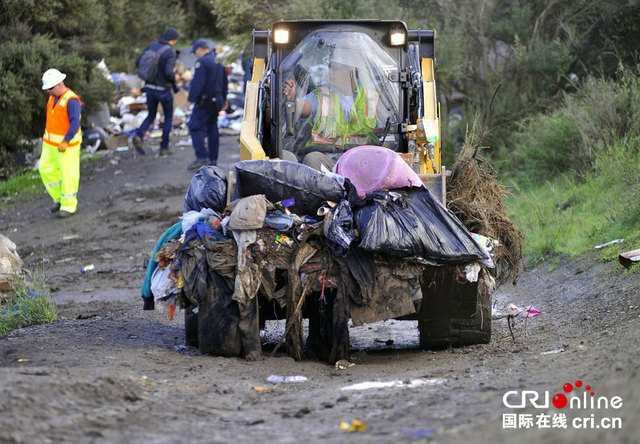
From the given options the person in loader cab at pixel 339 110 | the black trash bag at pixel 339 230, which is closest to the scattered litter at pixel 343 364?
the black trash bag at pixel 339 230

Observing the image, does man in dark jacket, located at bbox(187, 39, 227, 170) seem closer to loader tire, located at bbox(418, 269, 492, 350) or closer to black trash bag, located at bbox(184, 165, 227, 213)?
black trash bag, located at bbox(184, 165, 227, 213)

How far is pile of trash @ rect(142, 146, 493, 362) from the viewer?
241 inches

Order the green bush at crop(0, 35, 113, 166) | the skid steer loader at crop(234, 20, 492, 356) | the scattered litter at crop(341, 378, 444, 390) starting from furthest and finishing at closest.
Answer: the green bush at crop(0, 35, 113, 166) → the skid steer loader at crop(234, 20, 492, 356) → the scattered litter at crop(341, 378, 444, 390)

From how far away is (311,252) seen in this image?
20.3ft

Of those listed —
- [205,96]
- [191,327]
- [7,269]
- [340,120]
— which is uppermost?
[205,96]

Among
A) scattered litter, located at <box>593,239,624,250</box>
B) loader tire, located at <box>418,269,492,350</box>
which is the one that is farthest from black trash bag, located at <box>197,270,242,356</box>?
scattered litter, located at <box>593,239,624,250</box>

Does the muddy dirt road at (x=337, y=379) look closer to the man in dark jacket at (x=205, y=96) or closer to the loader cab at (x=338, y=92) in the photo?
the loader cab at (x=338, y=92)

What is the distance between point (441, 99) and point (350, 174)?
10036 mm

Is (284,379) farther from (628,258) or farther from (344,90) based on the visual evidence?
(628,258)

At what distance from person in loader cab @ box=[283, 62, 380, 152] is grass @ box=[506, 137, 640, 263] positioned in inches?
→ 72.7

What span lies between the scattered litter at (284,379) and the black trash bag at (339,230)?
800 mm

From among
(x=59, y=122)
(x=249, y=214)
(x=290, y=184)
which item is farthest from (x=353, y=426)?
(x=59, y=122)

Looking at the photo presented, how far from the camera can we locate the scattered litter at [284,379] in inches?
232
